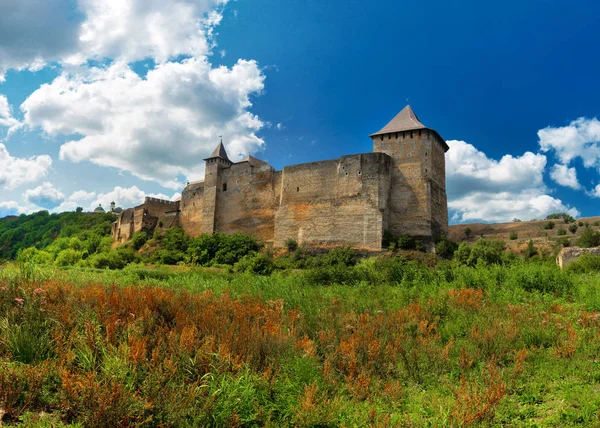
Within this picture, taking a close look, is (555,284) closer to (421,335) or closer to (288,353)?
(421,335)

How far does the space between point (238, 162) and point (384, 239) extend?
57.8ft

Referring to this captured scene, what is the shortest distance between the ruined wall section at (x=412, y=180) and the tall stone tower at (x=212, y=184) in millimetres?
16519

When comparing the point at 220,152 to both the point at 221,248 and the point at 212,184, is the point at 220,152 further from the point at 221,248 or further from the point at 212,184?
the point at 221,248

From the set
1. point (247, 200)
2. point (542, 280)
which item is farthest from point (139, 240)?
point (542, 280)

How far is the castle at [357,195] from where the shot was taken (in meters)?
29.8

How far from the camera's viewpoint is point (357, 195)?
30.7 meters

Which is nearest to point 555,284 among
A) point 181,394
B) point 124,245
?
point 181,394

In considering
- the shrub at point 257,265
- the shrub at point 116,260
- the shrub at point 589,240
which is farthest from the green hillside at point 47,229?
the shrub at point 589,240

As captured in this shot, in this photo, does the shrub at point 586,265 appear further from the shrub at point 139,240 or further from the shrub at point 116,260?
the shrub at point 139,240

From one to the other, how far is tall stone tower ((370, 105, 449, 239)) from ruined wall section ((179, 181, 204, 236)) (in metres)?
18.7

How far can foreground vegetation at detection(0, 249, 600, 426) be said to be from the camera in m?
3.94

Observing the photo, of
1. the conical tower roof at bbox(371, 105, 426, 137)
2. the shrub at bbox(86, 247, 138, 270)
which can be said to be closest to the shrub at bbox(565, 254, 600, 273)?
the conical tower roof at bbox(371, 105, 426, 137)

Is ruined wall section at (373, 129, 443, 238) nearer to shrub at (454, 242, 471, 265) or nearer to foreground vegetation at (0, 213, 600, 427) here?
shrub at (454, 242, 471, 265)

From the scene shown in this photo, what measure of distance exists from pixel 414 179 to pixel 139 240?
91.5ft
